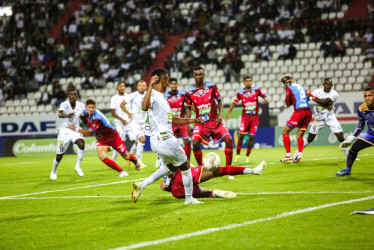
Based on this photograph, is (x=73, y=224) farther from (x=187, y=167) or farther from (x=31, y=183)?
(x=31, y=183)

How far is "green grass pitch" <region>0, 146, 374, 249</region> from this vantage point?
6012mm

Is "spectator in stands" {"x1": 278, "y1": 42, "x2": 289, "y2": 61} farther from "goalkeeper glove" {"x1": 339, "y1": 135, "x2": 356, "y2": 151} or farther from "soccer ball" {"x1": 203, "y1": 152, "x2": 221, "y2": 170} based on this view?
"soccer ball" {"x1": 203, "y1": 152, "x2": 221, "y2": 170}

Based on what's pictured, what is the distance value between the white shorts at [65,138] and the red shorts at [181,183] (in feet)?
22.9

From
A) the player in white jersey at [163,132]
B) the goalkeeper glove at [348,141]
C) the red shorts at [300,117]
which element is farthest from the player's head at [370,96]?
the red shorts at [300,117]

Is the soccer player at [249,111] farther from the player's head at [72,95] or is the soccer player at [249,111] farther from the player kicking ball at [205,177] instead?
the player kicking ball at [205,177]

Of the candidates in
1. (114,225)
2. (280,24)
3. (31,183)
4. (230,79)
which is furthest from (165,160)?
(280,24)

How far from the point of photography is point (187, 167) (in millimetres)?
8695

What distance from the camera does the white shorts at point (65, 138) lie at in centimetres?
1538

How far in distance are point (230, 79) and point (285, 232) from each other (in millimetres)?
22494

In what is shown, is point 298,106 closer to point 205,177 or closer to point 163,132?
point 205,177

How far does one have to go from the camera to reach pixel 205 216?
7.52 m

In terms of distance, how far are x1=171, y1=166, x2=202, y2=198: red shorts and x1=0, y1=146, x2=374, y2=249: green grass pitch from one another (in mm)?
185

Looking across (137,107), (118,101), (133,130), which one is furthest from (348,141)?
(118,101)

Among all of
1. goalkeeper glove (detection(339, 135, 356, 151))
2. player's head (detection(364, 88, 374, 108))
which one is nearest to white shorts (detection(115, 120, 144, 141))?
goalkeeper glove (detection(339, 135, 356, 151))
